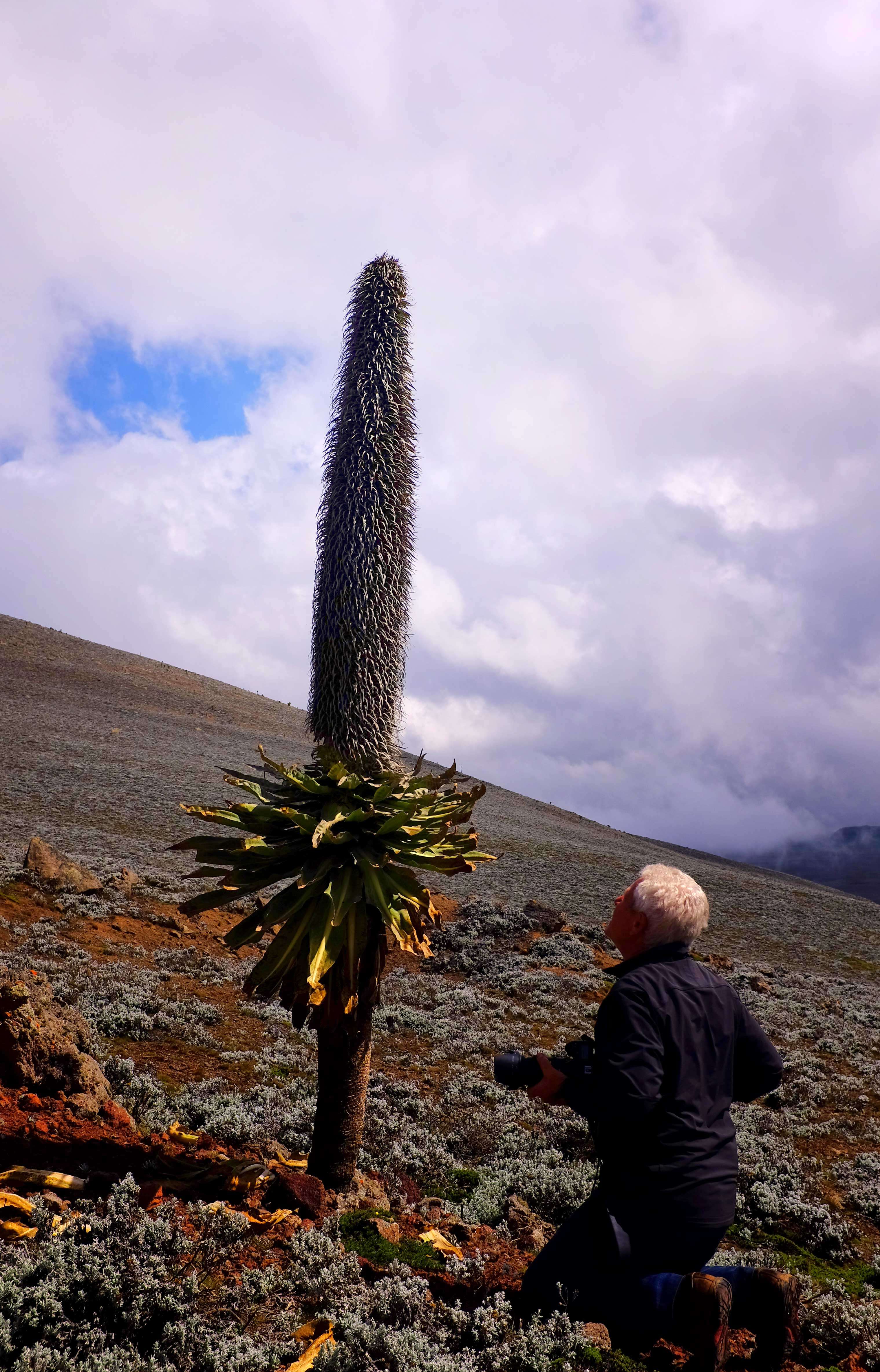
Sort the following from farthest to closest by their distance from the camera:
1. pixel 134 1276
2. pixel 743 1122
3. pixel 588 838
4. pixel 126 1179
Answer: pixel 588 838 → pixel 743 1122 → pixel 126 1179 → pixel 134 1276

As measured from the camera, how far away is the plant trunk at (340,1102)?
4641 mm

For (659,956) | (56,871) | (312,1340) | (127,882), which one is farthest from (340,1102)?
(127,882)

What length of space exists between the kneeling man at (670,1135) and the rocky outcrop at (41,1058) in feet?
12.6

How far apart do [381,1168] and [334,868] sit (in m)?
2.82

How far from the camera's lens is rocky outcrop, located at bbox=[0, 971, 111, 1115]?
17.0 ft

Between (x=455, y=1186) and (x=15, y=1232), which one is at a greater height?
(x=15, y=1232)

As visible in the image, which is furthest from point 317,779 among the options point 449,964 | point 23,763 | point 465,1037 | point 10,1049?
point 23,763

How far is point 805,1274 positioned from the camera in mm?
5117

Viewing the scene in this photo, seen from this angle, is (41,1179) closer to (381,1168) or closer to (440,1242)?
(440,1242)

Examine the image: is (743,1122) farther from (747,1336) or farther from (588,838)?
(588,838)

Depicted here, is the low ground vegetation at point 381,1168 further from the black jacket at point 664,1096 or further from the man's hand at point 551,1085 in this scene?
the man's hand at point 551,1085

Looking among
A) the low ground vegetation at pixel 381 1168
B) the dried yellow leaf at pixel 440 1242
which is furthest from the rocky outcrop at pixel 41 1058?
the dried yellow leaf at pixel 440 1242

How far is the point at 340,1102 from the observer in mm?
4664

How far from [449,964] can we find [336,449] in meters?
11.3
